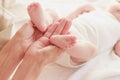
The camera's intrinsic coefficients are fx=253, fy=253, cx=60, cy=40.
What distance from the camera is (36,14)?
0.93m

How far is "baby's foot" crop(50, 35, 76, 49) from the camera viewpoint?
0.88 m

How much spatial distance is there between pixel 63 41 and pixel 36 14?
146 mm

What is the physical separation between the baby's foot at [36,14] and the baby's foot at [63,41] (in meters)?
0.08

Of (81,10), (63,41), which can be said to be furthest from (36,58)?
(81,10)

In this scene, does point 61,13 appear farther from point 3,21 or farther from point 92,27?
point 3,21

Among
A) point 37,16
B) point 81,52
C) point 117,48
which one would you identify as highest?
point 37,16

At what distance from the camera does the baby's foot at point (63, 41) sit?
883 mm

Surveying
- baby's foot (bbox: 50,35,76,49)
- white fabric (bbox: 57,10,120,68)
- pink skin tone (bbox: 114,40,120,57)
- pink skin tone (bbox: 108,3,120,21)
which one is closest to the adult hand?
baby's foot (bbox: 50,35,76,49)

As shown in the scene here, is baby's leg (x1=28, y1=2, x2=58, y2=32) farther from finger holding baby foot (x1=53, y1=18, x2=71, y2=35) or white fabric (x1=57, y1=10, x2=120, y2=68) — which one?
white fabric (x1=57, y1=10, x2=120, y2=68)

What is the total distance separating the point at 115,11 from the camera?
4.17 ft

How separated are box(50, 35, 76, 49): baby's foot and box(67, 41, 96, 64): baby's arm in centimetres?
5

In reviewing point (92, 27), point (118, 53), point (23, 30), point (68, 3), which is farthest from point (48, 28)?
point (68, 3)

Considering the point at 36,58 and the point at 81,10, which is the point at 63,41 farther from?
the point at 81,10

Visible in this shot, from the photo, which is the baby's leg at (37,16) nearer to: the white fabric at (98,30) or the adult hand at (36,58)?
the adult hand at (36,58)
